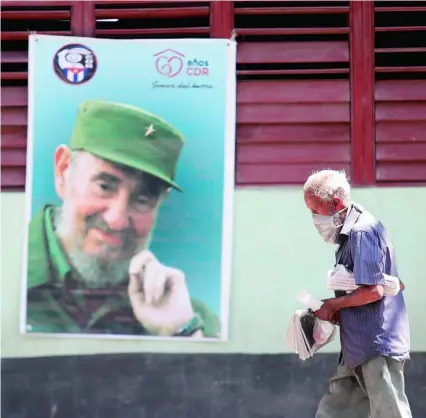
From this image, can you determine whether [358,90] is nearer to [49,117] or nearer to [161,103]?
[161,103]

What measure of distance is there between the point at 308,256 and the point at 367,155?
800 mm

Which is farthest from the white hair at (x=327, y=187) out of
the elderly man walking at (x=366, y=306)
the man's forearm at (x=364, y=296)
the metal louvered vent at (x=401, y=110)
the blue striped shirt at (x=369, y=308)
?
the metal louvered vent at (x=401, y=110)

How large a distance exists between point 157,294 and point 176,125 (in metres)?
1.14

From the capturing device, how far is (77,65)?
234 inches

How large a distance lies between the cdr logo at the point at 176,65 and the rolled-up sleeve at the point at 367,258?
223 cm

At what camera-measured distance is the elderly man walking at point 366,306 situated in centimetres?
404

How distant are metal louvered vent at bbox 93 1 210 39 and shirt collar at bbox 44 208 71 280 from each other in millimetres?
1301

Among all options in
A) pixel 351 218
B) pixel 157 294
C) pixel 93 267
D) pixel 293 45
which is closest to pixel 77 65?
pixel 93 267

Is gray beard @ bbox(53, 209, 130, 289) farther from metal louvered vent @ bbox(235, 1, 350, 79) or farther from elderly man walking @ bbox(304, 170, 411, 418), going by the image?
elderly man walking @ bbox(304, 170, 411, 418)

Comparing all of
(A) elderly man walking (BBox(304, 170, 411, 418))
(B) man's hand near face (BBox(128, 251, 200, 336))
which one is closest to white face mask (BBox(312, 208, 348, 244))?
(A) elderly man walking (BBox(304, 170, 411, 418))

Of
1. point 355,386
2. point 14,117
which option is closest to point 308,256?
point 355,386

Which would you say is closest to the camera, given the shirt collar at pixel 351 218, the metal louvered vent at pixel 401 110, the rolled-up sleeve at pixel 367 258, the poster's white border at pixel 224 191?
the rolled-up sleeve at pixel 367 258

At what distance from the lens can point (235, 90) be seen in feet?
19.4

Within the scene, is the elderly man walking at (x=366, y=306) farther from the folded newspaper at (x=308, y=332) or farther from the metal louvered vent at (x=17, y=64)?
the metal louvered vent at (x=17, y=64)
